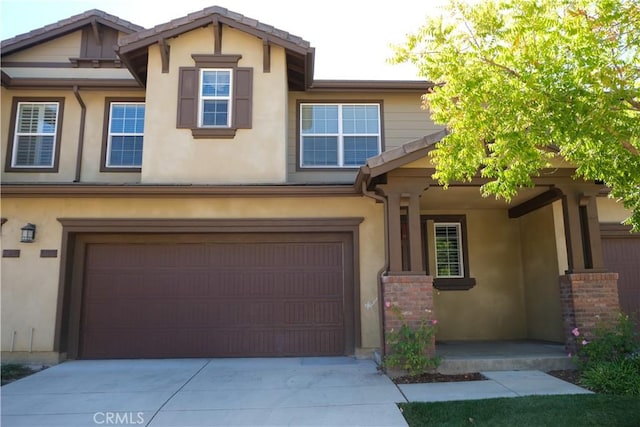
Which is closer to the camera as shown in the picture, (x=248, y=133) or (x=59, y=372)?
(x=59, y=372)

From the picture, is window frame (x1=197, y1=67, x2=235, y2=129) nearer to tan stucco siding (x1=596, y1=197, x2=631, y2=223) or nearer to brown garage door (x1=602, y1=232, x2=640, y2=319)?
tan stucco siding (x1=596, y1=197, x2=631, y2=223)

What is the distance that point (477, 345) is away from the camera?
935 cm

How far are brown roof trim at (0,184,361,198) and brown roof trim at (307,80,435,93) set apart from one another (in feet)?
9.80

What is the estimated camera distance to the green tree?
17.4 feet

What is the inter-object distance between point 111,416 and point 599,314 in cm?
751

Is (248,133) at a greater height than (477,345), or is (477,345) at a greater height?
(248,133)

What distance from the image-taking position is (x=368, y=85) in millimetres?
10828

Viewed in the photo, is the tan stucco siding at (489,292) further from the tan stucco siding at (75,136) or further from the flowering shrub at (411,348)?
the tan stucco siding at (75,136)

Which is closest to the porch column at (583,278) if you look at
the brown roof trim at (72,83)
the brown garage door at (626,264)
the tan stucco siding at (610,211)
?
the tan stucco siding at (610,211)

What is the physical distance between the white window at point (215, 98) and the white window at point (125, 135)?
5.86ft

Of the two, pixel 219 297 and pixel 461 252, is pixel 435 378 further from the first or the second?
pixel 219 297

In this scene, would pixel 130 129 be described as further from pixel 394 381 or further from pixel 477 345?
pixel 477 345

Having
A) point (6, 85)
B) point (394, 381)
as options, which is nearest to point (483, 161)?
point (394, 381)

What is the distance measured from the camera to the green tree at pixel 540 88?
5289mm
